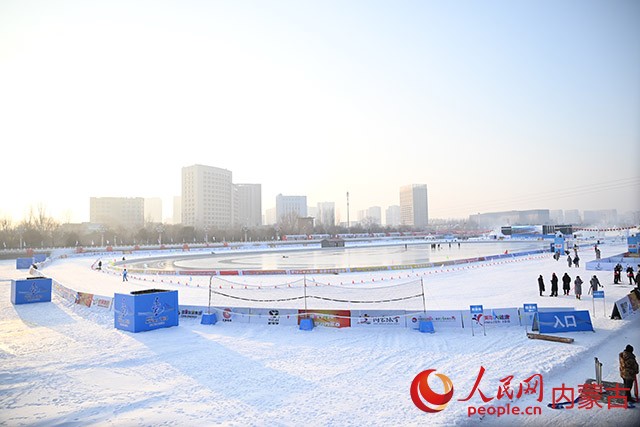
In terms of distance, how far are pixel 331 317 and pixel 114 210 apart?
191192 millimetres

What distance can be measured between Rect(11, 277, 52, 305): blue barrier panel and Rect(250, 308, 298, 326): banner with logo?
14.9m

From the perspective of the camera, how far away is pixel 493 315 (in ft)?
47.0

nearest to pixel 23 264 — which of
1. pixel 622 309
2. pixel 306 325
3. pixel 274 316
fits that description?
pixel 274 316

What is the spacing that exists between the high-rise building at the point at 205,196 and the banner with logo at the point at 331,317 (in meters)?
160

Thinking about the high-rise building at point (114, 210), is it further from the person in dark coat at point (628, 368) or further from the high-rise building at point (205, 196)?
the person in dark coat at point (628, 368)

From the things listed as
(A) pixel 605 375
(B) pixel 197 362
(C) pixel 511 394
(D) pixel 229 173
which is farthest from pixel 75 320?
(D) pixel 229 173

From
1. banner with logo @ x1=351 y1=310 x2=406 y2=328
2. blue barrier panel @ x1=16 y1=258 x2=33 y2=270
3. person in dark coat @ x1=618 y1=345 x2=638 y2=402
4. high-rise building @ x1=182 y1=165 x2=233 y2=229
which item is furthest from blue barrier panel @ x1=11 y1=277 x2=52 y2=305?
high-rise building @ x1=182 y1=165 x2=233 y2=229

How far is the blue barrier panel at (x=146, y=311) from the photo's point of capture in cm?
1470

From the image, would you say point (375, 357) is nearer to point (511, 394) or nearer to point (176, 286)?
point (511, 394)

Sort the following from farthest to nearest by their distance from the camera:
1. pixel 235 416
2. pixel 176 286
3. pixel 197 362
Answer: pixel 176 286
pixel 197 362
pixel 235 416

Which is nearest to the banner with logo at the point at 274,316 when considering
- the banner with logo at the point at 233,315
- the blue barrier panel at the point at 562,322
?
the banner with logo at the point at 233,315

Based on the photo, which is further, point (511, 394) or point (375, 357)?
point (375, 357)

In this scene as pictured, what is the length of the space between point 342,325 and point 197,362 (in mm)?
5745

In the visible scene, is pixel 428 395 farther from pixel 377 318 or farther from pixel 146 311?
pixel 146 311
